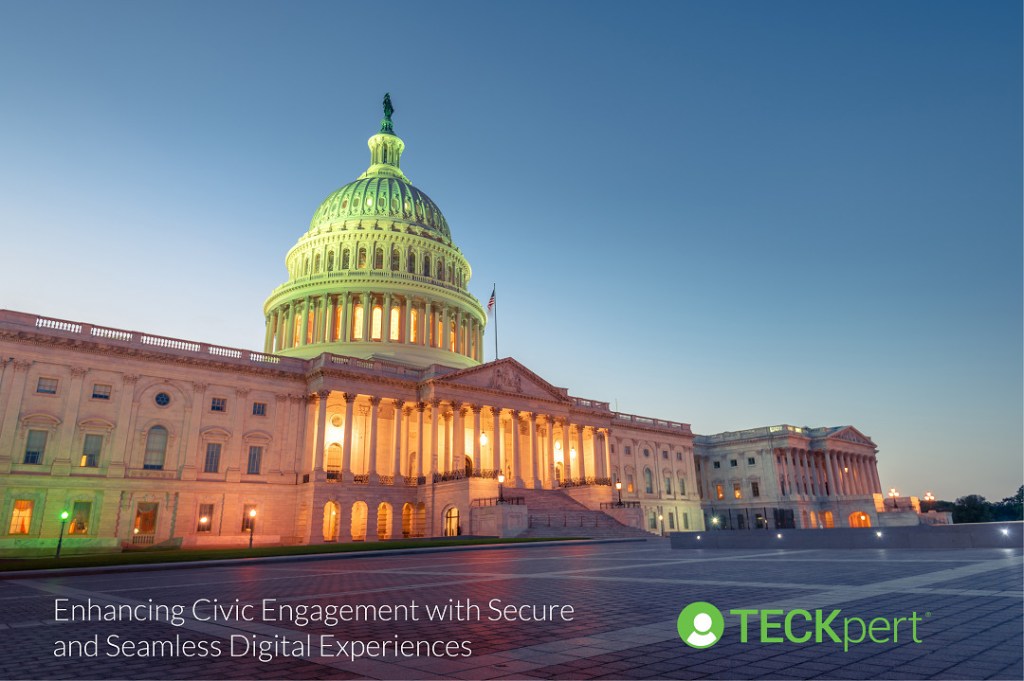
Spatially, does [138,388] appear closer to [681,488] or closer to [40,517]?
[40,517]

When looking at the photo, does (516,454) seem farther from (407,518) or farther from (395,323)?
(395,323)

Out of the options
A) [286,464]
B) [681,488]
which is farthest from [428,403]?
[681,488]

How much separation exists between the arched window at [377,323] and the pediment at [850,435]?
70.1 meters

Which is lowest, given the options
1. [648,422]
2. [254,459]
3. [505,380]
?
[254,459]

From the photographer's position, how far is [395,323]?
264ft

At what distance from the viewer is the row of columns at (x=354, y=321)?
78.4 metres

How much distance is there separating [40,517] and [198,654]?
50.1 meters

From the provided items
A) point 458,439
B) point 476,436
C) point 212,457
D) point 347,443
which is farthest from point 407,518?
point 212,457

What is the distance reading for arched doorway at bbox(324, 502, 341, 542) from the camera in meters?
56.4

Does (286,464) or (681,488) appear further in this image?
(681,488)

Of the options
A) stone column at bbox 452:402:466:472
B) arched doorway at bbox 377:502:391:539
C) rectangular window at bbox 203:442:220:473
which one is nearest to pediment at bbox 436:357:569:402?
stone column at bbox 452:402:466:472

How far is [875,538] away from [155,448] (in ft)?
169

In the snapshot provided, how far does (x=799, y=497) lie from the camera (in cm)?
9306

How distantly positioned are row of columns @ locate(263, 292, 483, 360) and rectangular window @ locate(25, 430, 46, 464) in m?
33.4
